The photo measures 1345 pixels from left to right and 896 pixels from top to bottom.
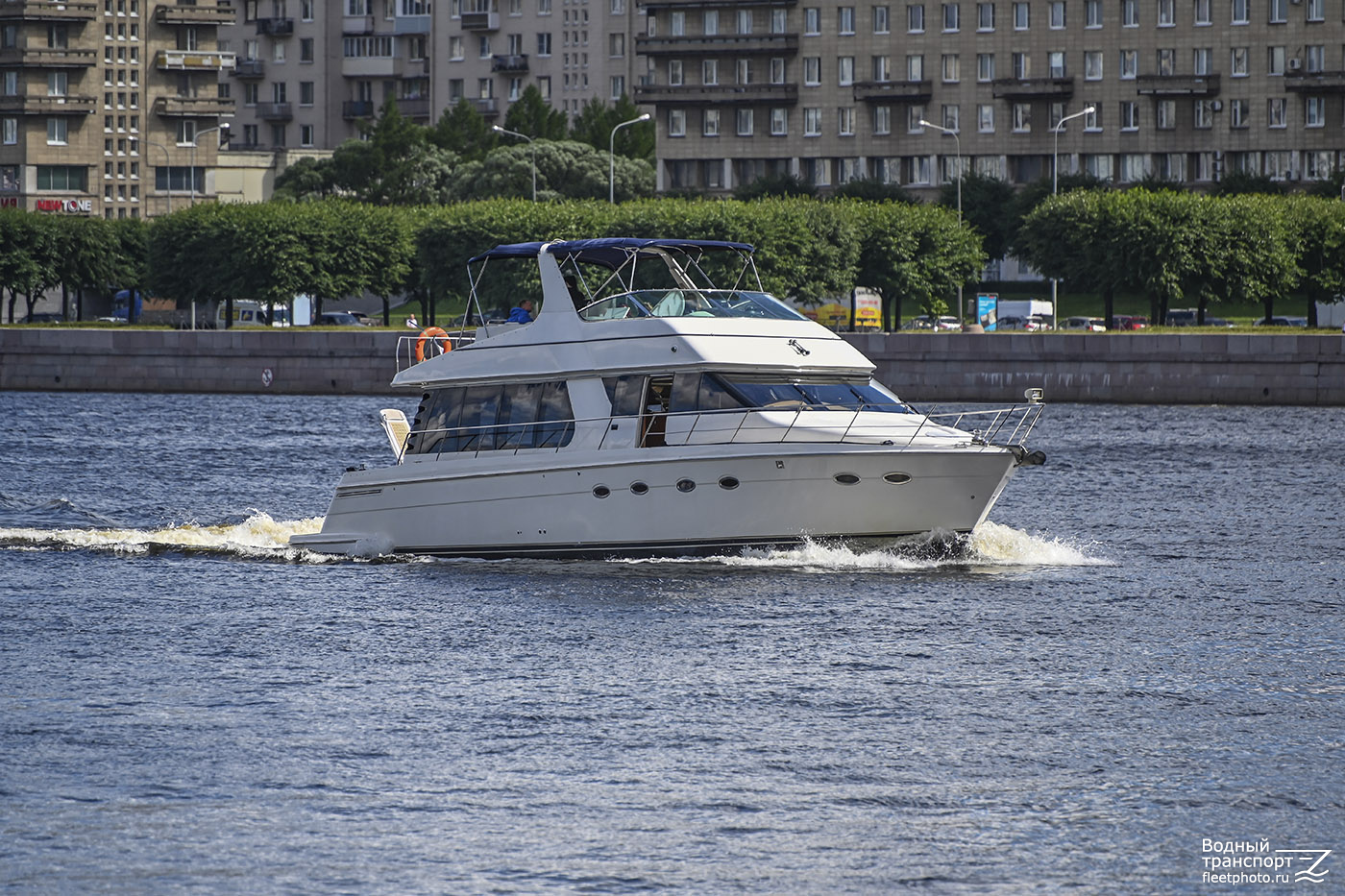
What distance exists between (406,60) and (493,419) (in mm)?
155547

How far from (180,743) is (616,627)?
7.21 meters

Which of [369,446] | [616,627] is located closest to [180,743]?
[616,627]

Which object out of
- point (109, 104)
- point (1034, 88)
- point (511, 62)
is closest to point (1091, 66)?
point (1034, 88)

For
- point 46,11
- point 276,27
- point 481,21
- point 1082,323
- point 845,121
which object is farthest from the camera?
point 276,27

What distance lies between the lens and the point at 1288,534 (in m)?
36.6

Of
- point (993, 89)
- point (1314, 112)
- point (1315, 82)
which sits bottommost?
point (1314, 112)

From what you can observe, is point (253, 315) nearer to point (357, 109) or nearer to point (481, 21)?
point (481, 21)

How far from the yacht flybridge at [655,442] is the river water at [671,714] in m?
0.69

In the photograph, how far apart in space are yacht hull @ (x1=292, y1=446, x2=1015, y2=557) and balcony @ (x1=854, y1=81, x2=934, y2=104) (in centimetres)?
10319

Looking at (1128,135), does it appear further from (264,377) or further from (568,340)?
(568,340)

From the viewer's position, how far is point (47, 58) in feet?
482

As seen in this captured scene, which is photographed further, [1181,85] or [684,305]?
[1181,85]

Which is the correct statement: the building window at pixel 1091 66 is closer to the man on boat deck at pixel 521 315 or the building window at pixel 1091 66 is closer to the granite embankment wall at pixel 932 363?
the granite embankment wall at pixel 932 363

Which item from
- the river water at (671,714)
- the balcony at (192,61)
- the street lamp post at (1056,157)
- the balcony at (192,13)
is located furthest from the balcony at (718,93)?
the river water at (671,714)
